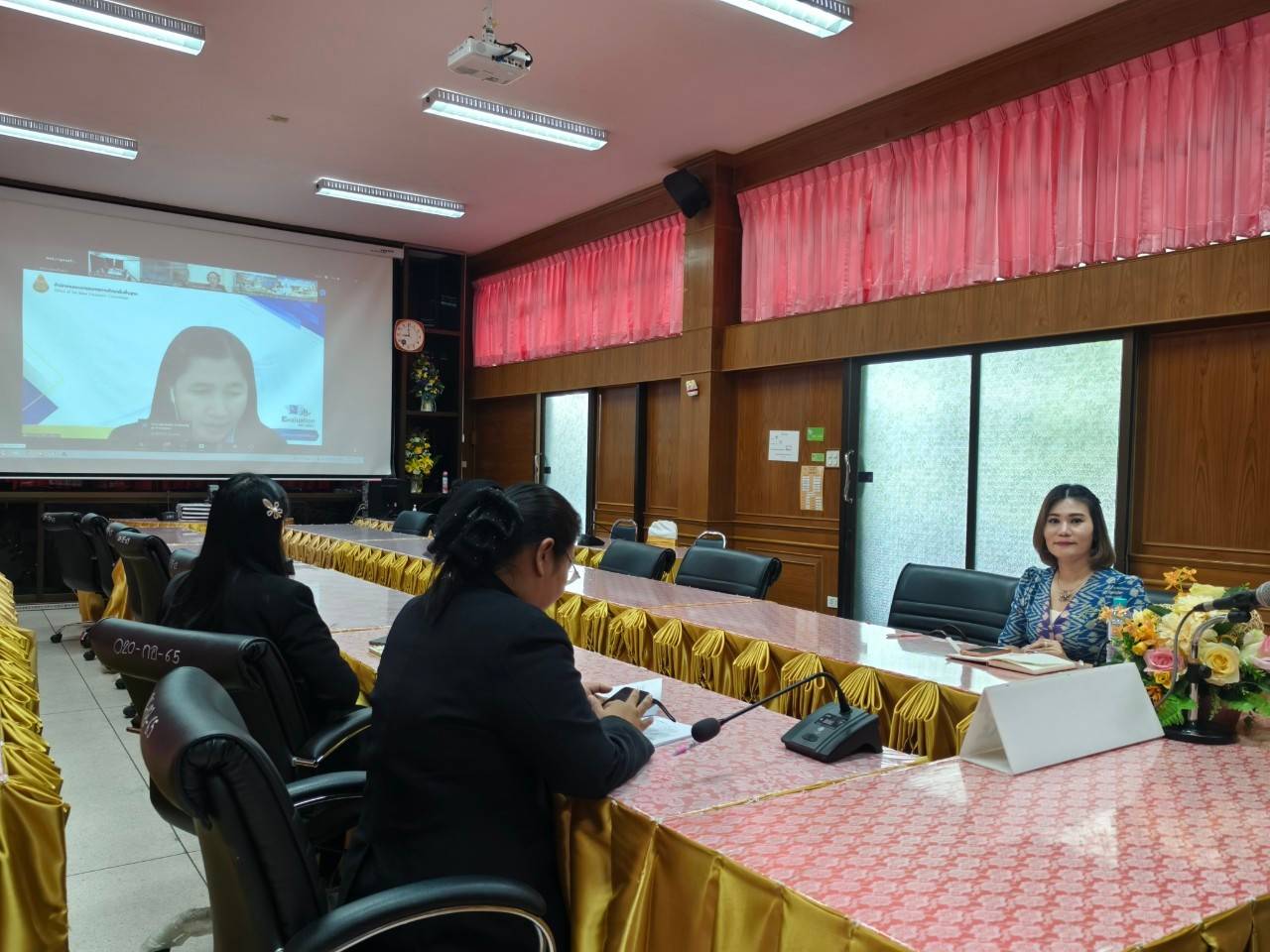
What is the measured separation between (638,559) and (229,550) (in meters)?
2.51

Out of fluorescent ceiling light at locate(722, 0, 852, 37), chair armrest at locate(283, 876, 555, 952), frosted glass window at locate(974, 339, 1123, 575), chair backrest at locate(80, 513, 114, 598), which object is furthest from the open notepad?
chair backrest at locate(80, 513, 114, 598)

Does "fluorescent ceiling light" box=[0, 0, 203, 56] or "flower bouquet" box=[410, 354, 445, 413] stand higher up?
"fluorescent ceiling light" box=[0, 0, 203, 56]

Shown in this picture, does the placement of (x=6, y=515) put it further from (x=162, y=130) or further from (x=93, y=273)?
(x=162, y=130)

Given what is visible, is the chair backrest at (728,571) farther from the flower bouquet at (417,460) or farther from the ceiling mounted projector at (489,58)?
the flower bouquet at (417,460)

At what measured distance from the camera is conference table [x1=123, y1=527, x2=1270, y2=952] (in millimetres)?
1020

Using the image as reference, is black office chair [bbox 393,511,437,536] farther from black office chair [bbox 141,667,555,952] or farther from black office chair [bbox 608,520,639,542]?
black office chair [bbox 141,667,555,952]

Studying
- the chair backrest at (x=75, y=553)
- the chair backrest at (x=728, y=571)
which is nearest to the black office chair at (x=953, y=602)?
the chair backrest at (x=728, y=571)

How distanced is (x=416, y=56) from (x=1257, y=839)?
191 inches

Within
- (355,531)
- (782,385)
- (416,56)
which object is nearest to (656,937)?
(416,56)

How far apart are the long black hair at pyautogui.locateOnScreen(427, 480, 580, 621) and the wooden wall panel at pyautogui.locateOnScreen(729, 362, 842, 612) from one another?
4.34 metres

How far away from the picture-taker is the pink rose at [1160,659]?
178 centimetres

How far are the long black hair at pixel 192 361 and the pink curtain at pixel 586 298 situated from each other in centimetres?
230

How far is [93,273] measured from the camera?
7.36 meters

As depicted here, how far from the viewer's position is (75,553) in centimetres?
565
